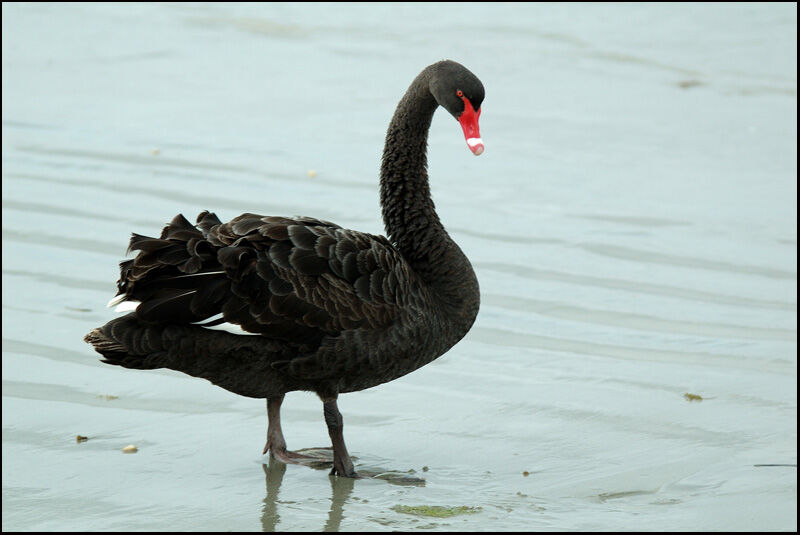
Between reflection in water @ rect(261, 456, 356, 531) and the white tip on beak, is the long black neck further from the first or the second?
reflection in water @ rect(261, 456, 356, 531)

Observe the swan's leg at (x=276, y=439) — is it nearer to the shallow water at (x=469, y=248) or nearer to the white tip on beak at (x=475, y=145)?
the shallow water at (x=469, y=248)

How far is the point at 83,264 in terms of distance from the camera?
6277mm

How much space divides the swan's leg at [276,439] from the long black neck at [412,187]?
2.45ft

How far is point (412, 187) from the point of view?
4750 mm

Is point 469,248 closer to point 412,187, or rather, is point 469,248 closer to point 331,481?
point 412,187

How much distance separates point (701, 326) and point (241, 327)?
258 centimetres

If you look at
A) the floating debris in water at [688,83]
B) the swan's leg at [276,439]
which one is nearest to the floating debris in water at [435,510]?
the swan's leg at [276,439]

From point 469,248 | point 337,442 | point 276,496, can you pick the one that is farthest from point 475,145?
point 469,248

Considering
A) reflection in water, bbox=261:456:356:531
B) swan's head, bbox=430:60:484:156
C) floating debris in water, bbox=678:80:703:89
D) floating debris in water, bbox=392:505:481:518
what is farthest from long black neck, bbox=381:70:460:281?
floating debris in water, bbox=678:80:703:89

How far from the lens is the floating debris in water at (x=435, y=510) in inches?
154

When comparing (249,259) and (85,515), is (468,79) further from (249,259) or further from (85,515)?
(85,515)

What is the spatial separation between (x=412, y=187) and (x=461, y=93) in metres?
0.42

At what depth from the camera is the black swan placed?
400cm

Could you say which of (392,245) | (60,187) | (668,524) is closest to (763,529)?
(668,524)
